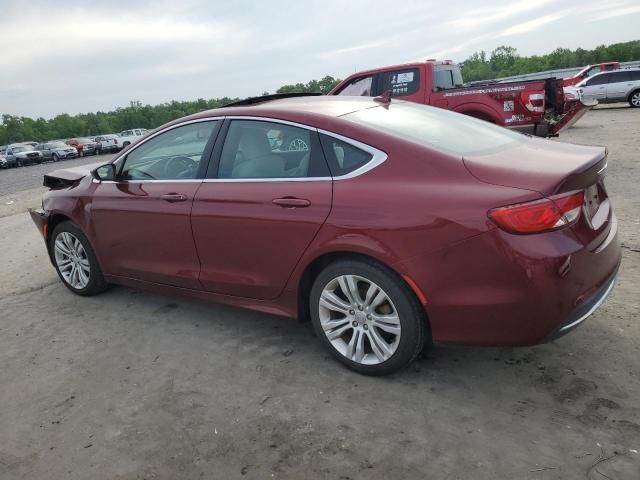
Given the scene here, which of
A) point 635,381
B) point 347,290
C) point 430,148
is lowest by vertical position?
point 635,381

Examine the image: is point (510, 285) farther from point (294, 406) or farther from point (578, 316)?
point (294, 406)

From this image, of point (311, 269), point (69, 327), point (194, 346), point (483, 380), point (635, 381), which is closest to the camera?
point (635, 381)

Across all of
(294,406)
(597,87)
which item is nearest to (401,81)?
(294,406)

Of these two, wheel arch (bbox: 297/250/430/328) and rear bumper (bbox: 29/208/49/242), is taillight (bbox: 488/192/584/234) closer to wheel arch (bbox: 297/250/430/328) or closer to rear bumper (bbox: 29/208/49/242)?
wheel arch (bbox: 297/250/430/328)

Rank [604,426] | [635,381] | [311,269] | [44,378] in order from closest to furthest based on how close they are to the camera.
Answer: [604,426] → [635,381] → [311,269] → [44,378]

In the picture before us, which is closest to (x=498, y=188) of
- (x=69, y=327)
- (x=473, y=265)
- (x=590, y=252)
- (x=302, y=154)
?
(x=473, y=265)

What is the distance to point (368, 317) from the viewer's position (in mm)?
3082

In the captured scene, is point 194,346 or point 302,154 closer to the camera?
point 302,154

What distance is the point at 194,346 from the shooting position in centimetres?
382

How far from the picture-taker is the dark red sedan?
8.57ft

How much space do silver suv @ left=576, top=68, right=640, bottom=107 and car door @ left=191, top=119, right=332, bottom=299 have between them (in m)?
22.9

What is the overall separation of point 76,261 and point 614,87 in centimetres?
2432

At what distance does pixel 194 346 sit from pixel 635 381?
9.01ft

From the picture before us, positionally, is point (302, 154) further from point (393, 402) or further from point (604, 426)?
point (604, 426)
